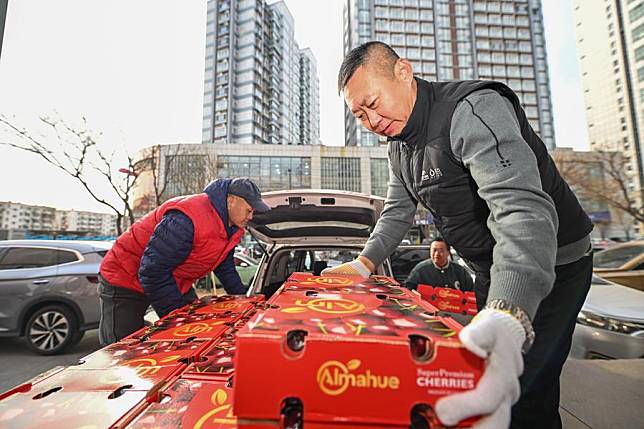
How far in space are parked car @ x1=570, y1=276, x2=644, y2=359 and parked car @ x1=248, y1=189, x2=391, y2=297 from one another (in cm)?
255

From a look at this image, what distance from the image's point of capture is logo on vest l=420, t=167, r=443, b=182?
1.23 metres

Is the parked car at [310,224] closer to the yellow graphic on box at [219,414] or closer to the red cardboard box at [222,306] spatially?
the red cardboard box at [222,306]

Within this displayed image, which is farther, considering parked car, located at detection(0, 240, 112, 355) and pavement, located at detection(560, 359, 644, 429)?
parked car, located at detection(0, 240, 112, 355)

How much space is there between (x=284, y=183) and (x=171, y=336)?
33985 millimetres

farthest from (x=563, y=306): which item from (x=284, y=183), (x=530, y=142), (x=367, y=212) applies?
(x=284, y=183)

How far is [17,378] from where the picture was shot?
3.80 m

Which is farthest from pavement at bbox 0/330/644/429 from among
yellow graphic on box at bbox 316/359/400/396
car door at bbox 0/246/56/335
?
yellow graphic on box at bbox 316/359/400/396

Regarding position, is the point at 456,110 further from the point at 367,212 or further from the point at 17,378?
the point at 17,378

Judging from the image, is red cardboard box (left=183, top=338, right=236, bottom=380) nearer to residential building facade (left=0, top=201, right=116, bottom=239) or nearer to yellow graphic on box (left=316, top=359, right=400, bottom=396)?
yellow graphic on box (left=316, top=359, right=400, bottom=396)

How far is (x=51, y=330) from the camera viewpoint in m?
4.64

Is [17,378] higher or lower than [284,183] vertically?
lower

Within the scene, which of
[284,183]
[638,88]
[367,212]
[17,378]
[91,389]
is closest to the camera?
[91,389]

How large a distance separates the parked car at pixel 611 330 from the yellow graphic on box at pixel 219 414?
413 centimetres

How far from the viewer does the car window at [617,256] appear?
18.1 ft
